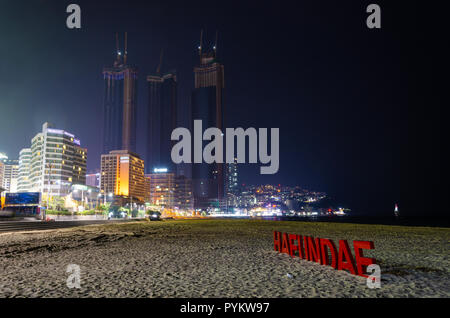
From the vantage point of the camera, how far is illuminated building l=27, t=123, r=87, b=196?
429ft

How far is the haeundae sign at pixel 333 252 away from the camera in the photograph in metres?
8.10

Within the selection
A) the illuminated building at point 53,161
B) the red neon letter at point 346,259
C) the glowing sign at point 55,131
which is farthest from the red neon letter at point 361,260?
the glowing sign at point 55,131

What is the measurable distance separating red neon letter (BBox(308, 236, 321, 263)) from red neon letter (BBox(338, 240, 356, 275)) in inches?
43.7

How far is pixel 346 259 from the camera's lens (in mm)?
8492

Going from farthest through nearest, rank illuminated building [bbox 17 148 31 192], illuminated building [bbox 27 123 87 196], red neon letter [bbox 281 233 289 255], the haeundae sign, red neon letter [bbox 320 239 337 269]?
illuminated building [bbox 17 148 31 192] → illuminated building [bbox 27 123 87 196] → red neon letter [bbox 281 233 289 255] → red neon letter [bbox 320 239 337 269] → the haeundae sign

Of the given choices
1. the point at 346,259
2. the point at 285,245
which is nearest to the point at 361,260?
the point at 346,259

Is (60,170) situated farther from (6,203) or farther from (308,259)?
(308,259)

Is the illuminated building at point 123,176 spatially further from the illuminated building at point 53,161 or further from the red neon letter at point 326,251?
the red neon letter at point 326,251

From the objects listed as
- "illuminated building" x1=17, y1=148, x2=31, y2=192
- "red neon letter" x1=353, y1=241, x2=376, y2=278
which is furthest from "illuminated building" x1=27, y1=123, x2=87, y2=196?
"red neon letter" x1=353, y1=241, x2=376, y2=278

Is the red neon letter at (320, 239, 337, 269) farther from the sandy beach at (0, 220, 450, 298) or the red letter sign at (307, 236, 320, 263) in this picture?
the sandy beach at (0, 220, 450, 298)

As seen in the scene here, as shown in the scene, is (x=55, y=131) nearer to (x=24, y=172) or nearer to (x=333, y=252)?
(x=24, y=172)

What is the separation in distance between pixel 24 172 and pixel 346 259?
18243cm

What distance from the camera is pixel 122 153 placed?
199 m
